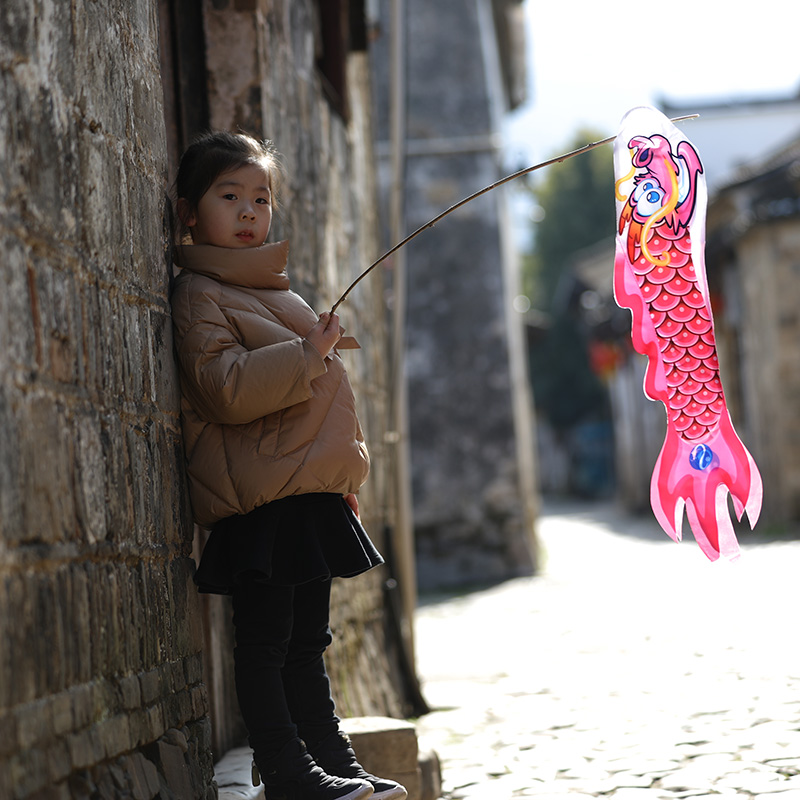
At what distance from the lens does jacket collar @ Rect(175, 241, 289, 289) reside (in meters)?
2.55

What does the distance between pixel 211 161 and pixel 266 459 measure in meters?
0.68

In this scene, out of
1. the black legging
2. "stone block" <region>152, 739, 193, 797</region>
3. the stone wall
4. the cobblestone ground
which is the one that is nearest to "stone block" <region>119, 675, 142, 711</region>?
the stone wall

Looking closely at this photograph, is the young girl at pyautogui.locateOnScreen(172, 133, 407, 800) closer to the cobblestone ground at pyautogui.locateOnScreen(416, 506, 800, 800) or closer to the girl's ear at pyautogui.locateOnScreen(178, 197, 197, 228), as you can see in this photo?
the girl's ear at pyautogui.locateOnScreen(178, 197, 197, 228)

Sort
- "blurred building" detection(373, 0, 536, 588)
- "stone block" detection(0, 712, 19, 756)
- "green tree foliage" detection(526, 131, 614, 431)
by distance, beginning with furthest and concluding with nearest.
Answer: "green tree foliage" detection(526, 131, 614, 431), "blurred building" detection(373, 0, 536, 588), "stone block" detection(0, 712, 19, 756)

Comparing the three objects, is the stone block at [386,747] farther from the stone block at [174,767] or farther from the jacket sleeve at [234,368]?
the jacket sleeve at [234,368]

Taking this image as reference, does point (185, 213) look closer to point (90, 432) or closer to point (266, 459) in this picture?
point (266, 459)

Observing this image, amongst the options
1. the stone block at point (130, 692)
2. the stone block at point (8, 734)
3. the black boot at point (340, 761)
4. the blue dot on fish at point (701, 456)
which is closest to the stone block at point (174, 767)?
the stone block at point (130, 692)

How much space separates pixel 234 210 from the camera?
258cm

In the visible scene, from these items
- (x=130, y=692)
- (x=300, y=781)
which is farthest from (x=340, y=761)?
(x=130, y=692)

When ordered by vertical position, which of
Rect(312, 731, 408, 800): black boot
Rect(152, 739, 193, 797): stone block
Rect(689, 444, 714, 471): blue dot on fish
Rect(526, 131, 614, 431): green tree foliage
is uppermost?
Rect(526, 131, 614, 431): green tree foliage

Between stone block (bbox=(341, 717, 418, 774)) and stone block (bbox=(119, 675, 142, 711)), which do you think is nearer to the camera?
stone block (bbox=(119, 675, 142, 711))

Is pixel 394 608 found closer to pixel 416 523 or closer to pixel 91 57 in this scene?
pixel 91 57

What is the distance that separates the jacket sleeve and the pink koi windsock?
2.55 feet

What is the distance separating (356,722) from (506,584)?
6783 mm
